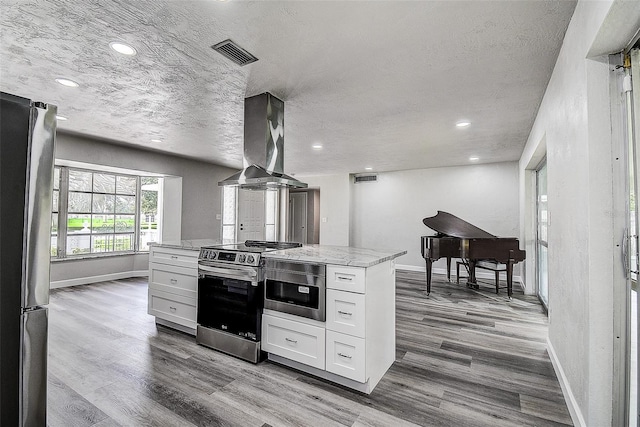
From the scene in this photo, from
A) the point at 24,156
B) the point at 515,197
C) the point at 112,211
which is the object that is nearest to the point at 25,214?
the point at 24,156

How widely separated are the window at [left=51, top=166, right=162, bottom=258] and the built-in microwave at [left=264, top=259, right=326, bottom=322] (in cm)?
454

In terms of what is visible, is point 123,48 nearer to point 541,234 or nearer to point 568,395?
point 568,395

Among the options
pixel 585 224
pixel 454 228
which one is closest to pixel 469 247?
pixel 454 228

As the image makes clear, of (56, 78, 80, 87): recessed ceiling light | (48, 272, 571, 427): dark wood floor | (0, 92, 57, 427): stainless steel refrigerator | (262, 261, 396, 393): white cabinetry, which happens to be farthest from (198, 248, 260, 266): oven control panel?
(56, 78, 80, 87): recessed ceiling light

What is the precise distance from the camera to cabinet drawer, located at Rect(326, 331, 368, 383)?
198 cm

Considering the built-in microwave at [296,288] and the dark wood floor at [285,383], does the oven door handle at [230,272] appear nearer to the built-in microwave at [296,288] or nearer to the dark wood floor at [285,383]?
the built-in microwave at [296,288]

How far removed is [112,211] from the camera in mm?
5605

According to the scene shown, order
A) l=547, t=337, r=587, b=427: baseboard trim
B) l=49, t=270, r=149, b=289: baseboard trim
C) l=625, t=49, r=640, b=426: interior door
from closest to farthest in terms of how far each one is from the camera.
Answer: l=625, t=49, r=640, b=426: interior door → l=547, t=337, r=587, b=427: baseboard trim → l=49, t=270, r=149, b=289: baseboard trim

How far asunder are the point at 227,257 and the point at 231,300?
0.38 meters

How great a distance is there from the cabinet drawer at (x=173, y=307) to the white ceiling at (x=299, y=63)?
207 cm

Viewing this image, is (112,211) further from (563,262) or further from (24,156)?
(563,262)

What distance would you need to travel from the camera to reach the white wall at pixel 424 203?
235 inches

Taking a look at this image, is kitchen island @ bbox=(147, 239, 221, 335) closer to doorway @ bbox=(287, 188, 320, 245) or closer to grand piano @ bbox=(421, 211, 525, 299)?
grand piano @ bbox=(421, 211, 525, 299)

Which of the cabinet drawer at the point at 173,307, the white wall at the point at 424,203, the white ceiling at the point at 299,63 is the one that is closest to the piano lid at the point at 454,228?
the white ceiling at the point at 299,63
